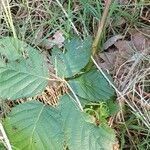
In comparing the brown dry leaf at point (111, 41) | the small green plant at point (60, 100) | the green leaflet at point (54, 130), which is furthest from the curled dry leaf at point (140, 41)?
the green leaflet at point (54, 130)

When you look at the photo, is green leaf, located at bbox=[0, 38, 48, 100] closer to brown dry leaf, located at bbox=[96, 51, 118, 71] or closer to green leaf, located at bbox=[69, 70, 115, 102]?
green leaf, located at bbox=[69, 70, 115, 102]

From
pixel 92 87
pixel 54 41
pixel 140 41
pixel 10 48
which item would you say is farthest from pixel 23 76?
pixel 140 41

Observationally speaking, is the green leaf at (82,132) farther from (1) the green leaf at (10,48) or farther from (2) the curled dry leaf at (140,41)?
(2) the curled dry leaf at (140,41)

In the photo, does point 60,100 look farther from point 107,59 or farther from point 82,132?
point 107,59

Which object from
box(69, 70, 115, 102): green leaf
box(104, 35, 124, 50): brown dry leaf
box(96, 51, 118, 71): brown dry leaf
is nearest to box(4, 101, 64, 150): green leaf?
box(69, 70, 115, 102): green leaf

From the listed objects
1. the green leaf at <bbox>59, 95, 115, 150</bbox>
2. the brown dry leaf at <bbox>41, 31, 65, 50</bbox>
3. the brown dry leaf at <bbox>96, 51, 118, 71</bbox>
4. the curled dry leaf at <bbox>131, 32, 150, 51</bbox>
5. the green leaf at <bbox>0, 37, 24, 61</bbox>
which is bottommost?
the green leaf at <bbox>59, 95, 115, 150</bbox>

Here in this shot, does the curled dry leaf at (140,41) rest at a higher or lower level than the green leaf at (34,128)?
higher
